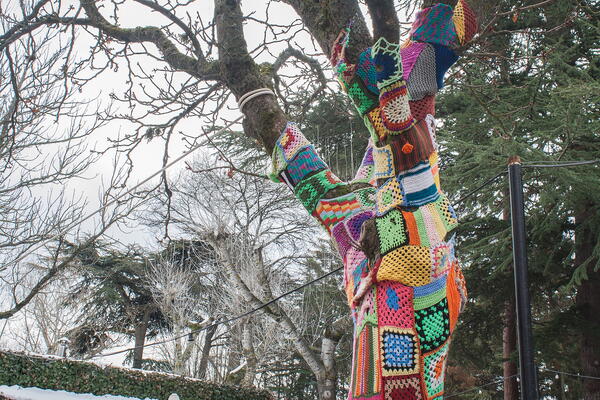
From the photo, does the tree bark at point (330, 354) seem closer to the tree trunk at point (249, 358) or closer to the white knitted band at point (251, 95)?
the tree trunk at point (249, 358)

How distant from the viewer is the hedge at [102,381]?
→ 33.5 feet

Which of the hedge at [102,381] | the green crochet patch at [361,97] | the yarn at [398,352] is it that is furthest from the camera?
the hedge at [102,381]

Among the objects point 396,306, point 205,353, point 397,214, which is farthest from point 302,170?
point 205,353

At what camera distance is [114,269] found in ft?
64.4

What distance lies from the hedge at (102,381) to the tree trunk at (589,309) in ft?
25.9

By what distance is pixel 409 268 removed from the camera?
7.09ft

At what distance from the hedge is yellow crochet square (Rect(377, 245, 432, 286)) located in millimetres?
9677

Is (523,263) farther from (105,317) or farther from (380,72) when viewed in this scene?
(105,317)

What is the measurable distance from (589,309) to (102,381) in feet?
28.8

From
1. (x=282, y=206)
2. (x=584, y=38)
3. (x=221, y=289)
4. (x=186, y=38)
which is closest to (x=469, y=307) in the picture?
(x=584, y=38)

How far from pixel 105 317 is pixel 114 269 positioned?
6.57ft

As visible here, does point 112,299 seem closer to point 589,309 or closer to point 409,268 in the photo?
point 589,309

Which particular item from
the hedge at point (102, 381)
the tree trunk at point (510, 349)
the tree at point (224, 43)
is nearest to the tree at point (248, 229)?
the hedge at point (102, 381)

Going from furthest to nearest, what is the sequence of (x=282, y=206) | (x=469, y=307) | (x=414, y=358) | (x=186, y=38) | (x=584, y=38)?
(x=282, y=206) < (x=469, y=307) < (x=584, y=38) < (x=186, y=38) < (x=414, y=358)
